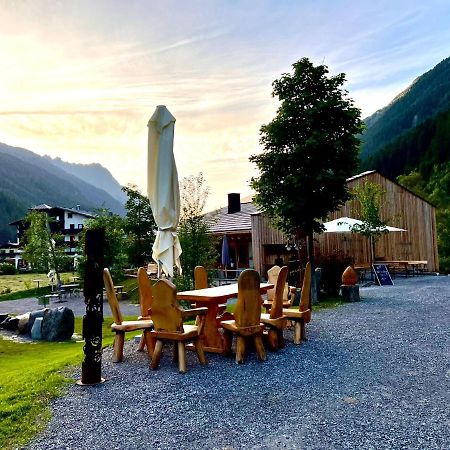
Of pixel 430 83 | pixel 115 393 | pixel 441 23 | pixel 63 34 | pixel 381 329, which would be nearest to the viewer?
pixel 115 393

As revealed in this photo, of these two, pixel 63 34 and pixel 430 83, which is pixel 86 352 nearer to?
pixel 63 34

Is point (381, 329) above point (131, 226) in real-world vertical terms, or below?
below

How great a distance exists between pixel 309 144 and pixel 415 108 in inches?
3357

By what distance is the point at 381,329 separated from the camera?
8586 mm

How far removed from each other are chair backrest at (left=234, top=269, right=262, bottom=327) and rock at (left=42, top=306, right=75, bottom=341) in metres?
6.71

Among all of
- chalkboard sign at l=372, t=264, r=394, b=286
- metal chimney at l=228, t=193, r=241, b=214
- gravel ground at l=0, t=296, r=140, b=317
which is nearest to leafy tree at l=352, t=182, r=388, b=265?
chalkboard sign at l=372, t=264, r=394, b=286

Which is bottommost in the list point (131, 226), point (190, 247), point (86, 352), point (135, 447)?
point (135, 447)

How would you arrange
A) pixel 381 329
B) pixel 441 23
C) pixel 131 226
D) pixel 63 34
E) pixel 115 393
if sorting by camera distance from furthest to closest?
pixel 131 226
pixel 441 23
pixel 63 34
pixel 381 329
pixel 115 393

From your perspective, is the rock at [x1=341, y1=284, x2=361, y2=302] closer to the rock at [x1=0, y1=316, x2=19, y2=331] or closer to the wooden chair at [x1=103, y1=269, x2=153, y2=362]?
the wooden chair at [x1=103, y1=269, x2=153, y2=362]

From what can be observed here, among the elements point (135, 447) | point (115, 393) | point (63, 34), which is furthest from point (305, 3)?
point (135, 447)

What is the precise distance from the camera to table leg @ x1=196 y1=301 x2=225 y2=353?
22.9ft

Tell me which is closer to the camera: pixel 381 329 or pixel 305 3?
pixel 381 329

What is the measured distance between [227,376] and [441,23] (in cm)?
1225

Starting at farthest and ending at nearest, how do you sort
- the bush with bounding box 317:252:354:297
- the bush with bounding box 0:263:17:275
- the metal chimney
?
the bush with bounding box 0:263:17:275, the metal chimney, the bush with bounding box 317:252:354:297
